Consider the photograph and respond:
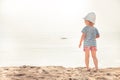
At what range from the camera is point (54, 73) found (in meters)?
3.93

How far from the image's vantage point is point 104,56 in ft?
14.5

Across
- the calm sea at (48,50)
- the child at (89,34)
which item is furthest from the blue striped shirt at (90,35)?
the calm sea at (48,50)

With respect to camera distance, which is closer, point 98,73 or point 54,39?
point 98,73

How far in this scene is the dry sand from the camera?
378cm

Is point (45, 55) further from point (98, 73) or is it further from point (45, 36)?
point (98, 73)

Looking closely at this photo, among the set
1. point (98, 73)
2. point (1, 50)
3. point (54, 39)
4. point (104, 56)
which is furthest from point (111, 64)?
point (1, 50)

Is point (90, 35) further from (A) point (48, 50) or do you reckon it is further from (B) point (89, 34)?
(A) point (48, 50)

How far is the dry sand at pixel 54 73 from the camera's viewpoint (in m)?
3.78

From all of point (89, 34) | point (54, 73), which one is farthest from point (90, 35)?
point (54, 73)

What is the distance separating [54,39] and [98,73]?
783 millimetres

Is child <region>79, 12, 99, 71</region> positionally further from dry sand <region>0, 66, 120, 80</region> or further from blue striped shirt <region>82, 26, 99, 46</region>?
dry sand <region>0, 66, 120, 80</region>

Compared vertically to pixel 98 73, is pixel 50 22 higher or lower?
higher

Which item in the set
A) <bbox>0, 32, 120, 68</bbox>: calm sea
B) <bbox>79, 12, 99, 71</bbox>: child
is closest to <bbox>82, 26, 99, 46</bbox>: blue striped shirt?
<bbox>79, 12, 99, 71</bbox>: child

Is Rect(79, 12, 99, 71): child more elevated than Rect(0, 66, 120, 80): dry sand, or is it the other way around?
Rect(79, 12, 99, 71): child
